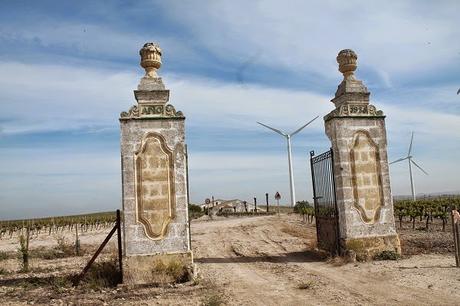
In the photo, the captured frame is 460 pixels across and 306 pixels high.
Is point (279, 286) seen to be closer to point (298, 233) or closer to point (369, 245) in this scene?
point (369, 245)

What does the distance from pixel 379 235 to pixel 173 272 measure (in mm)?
4883

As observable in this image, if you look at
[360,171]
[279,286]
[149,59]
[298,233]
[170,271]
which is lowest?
[279,286]

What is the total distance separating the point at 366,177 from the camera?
10078 mm

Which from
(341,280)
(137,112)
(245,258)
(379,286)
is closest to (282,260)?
(245,258)

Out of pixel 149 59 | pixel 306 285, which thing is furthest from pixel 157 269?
pixel 149 59

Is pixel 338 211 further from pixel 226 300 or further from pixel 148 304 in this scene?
pixel 148 304

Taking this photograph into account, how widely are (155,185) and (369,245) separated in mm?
5104

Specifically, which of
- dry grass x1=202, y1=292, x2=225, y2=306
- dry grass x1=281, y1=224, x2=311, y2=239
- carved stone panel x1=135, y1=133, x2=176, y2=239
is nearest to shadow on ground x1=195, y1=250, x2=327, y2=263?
carved stone panel x1=135, y1=133, x2=176, y2=239

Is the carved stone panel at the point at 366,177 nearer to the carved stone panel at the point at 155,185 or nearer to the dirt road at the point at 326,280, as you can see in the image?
the dirt road at the point at 326,280

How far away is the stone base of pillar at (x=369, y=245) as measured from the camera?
9.73m

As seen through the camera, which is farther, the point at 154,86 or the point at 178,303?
the point at 154,86

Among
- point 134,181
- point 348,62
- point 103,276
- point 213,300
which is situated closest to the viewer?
point 213,300

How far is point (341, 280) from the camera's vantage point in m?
7.93

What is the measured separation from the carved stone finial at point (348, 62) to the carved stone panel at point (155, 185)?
191 inches
